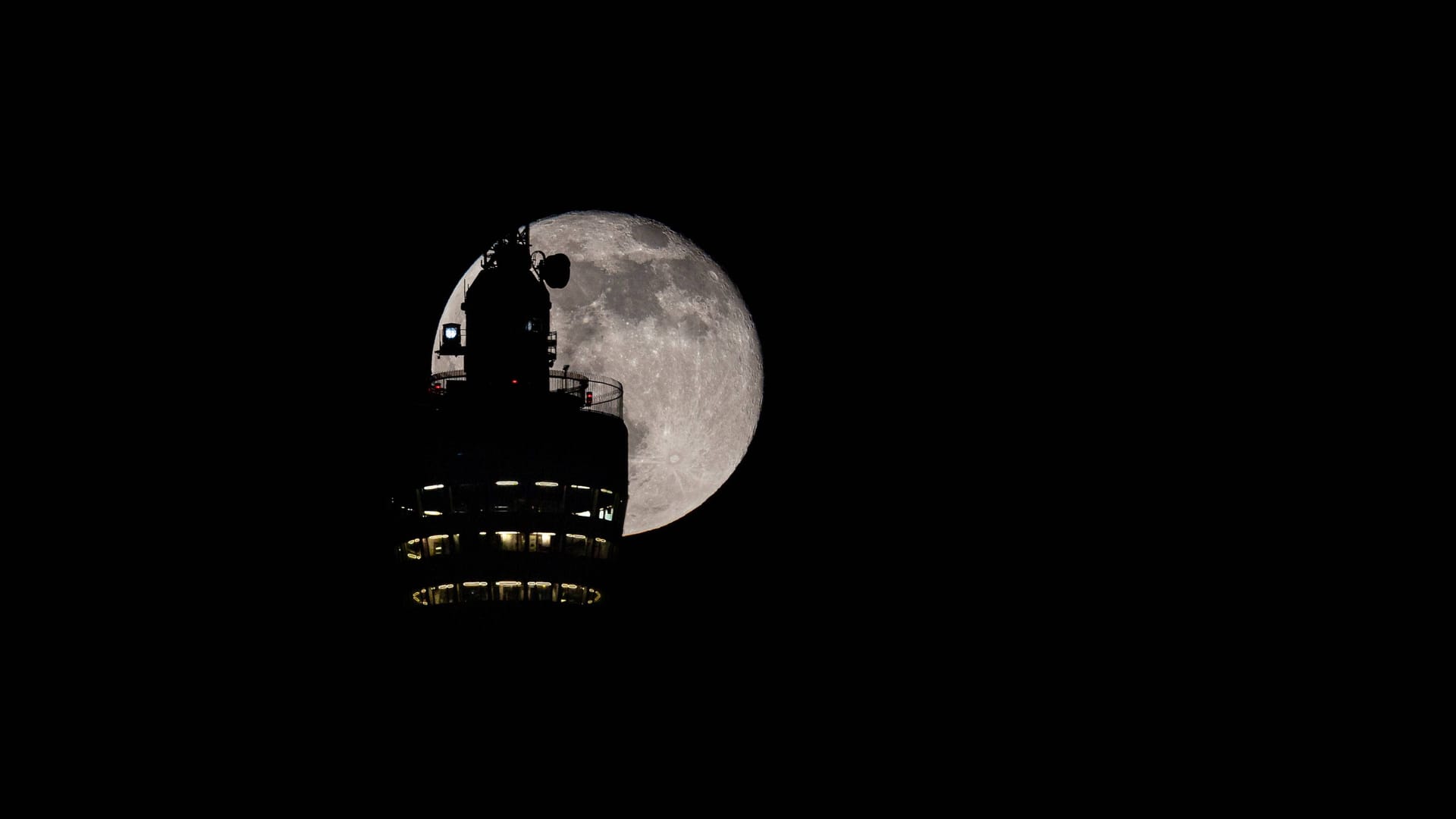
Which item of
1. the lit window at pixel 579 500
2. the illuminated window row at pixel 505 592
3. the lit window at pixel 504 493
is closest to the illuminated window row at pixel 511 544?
the lit window at pixel 579 500

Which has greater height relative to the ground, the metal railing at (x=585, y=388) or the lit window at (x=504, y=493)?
the metal railing at (x=585, y=388)

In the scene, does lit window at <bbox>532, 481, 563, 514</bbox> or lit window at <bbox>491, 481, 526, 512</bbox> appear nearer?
lit window at <bbox>532, 481, 563, 514</bbox>

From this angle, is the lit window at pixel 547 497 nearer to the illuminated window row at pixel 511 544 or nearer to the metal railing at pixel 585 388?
the illuminated window row at pixel 511 544

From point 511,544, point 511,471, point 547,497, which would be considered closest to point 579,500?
point 547,497

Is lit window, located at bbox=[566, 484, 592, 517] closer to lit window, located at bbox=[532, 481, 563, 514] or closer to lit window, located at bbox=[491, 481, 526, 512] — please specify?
lit window, located at bbox=[532, 481, 563, 514]

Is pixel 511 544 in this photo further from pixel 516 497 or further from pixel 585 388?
pixel 585 388

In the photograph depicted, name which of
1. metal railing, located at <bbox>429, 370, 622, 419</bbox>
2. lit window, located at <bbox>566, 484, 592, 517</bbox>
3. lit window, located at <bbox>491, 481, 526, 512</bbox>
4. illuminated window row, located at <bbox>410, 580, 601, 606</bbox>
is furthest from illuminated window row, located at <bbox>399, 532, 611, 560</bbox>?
metal railing, located at <bbox>429, 370, 622, 419</bbox>

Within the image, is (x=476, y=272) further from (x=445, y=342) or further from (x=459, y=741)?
(x=459, y=741)
